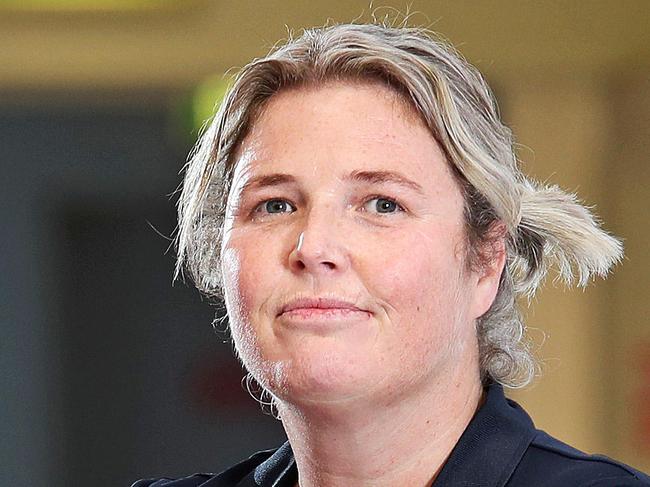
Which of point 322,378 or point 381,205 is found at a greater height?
point 381,205

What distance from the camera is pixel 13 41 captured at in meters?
4.04

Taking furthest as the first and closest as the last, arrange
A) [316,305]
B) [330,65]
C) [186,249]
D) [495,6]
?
[495,6], [186,249], [330,65], [316,305]

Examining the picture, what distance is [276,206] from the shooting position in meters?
1.36

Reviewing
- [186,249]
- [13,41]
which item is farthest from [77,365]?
[186,249]

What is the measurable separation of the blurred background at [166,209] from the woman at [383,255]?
217 cm

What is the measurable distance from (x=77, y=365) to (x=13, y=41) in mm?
1326

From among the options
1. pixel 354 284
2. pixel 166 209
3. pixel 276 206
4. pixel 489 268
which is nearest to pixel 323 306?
pixel 354 284

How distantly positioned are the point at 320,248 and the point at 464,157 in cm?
20

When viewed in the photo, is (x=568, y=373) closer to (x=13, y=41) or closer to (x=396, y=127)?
(x=13, y=41)

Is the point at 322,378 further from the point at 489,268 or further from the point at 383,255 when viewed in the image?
the point at 489,268

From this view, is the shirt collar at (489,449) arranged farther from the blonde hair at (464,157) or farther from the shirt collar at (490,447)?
the blonde hair at (464,157)

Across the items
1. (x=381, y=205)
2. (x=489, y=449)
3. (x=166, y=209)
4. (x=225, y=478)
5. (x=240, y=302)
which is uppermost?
(x=381, y=205)

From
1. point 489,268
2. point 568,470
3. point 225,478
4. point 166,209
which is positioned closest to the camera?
point 568,470

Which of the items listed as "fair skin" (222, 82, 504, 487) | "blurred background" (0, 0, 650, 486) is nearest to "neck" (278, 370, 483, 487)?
"fair skin" (222, 82, 504, 487)
